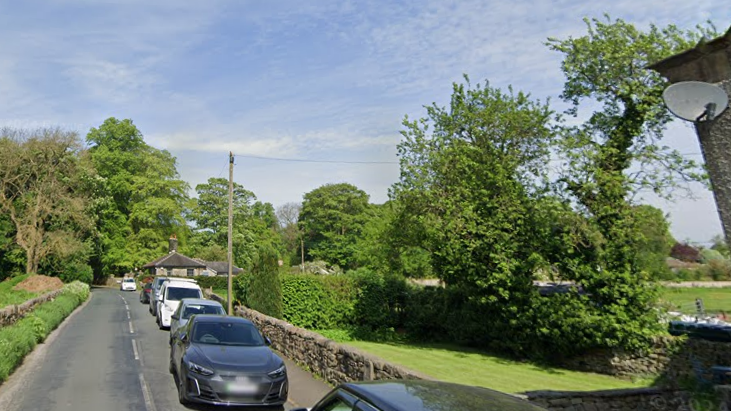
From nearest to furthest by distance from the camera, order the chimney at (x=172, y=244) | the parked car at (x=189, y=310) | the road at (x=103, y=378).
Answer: the road at (x=103, y=378) < the parked car at (x=189, y=310) < the chimney at (x=172, y=244)

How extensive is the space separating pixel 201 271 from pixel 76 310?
37.0 m

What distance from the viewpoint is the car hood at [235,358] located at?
327 inches

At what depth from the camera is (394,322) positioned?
24266 mm

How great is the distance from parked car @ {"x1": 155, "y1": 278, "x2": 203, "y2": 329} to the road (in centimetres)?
154

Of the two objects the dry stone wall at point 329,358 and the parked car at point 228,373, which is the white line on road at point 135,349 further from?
the parked car at point 228,373

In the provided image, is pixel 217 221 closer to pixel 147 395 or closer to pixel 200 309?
pixel 200 309

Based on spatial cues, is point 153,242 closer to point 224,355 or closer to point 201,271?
point 201,271

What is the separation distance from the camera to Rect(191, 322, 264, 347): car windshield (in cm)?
962

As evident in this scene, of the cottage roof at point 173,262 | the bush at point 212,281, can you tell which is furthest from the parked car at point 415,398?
the cottage roof at point 173,262

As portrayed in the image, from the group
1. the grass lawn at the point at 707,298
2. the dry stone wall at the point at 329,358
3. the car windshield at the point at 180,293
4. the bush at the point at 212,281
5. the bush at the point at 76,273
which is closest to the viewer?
the dry stone wall at the point at 329,358

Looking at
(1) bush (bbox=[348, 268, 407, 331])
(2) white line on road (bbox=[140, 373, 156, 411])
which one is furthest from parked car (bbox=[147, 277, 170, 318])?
(2) white line on road (bbox=[140, 373, 156, 411])

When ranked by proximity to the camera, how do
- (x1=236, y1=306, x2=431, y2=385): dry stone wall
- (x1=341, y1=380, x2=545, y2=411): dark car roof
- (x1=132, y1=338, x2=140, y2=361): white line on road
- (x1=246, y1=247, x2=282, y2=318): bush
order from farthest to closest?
(x1=246, y1=247, x2=282, y2=318): bush
(x1=132, y1=338, x2=140, y2=361): white line on road
(x1=236, y1=306, x2=431, y2=385): dry stone wall
(x1=341, y1=380, x2=545, y2=411): dark car roof

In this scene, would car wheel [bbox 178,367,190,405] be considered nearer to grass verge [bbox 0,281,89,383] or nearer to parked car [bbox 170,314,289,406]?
parked car [bbox 170,314,289,406]

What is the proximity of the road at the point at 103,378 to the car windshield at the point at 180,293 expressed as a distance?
2419mm
